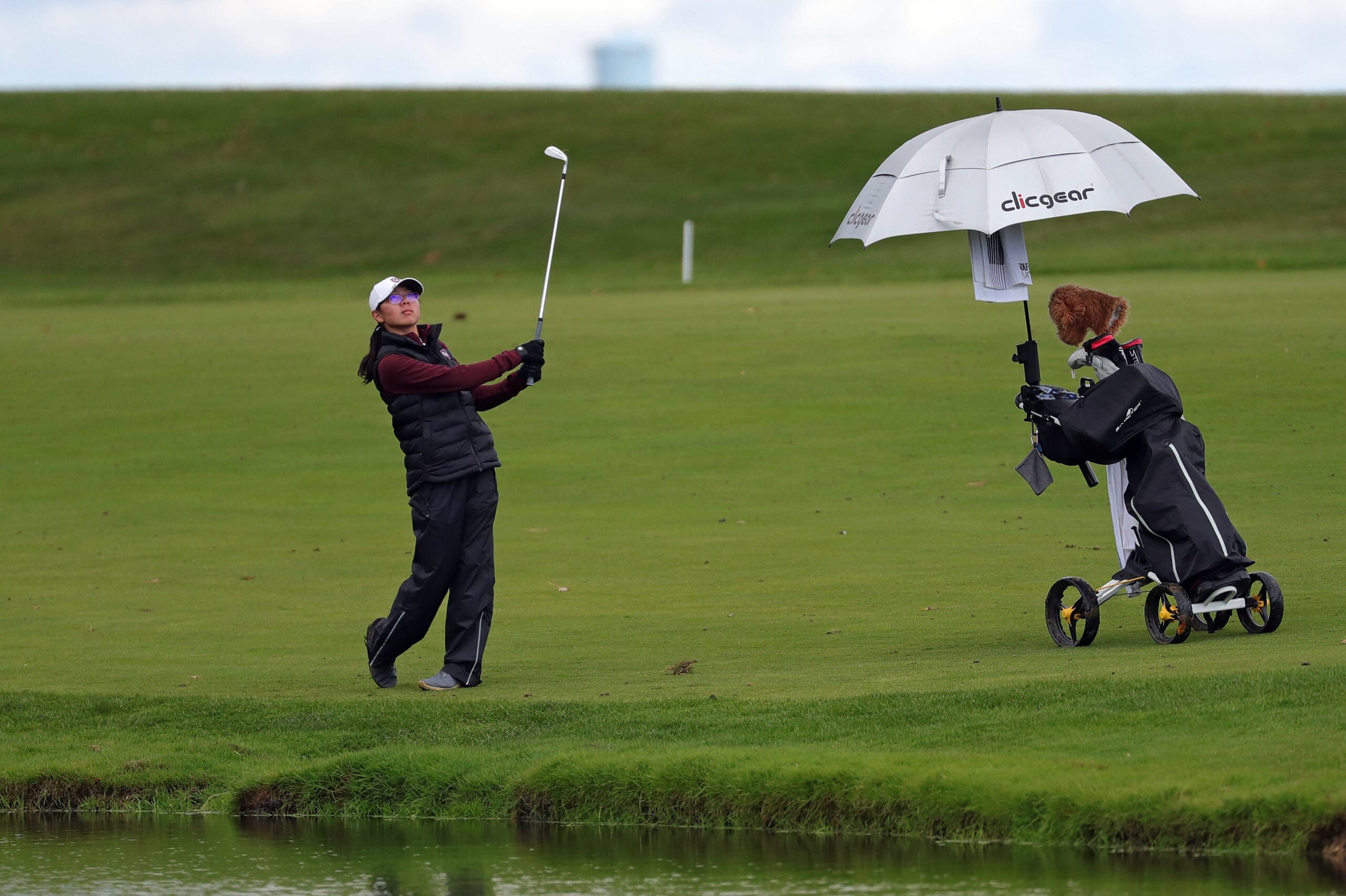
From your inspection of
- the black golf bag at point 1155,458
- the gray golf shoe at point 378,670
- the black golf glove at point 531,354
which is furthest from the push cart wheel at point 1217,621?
the gray golf shoe at point 378,670

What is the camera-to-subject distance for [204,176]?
56.2 metres

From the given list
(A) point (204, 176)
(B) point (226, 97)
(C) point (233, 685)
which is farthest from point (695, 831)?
(B) point (226, 97)

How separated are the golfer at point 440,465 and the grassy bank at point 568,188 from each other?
2550 cm

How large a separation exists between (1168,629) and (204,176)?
160ft

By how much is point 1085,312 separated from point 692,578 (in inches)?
213

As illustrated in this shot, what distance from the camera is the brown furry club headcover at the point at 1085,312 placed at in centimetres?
1020

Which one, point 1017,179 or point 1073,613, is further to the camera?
point 1073,613

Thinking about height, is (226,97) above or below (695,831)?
above

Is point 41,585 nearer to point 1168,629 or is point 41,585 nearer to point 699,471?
point 699,471

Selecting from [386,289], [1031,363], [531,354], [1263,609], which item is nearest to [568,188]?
[386,289]

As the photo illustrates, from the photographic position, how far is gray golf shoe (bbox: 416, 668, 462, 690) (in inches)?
412

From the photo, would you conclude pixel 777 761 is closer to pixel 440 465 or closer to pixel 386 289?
pixel 440 465

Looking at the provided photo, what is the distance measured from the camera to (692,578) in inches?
586

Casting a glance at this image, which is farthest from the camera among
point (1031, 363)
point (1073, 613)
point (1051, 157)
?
point (1073, 613)
